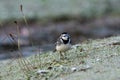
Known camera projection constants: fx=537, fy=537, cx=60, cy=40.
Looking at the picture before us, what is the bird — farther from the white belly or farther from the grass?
the grass

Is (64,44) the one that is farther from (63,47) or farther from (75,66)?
(75,66)

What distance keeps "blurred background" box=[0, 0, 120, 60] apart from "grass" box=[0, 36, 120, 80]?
8.23m

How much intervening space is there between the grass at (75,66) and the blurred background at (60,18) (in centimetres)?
823

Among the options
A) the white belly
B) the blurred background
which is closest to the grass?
the white belly

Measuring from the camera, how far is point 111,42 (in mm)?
10141

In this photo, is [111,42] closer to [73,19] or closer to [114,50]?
[114,50]

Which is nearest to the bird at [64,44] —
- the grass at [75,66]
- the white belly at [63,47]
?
the white belly at [63,47]

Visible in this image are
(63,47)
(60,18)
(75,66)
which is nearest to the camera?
(75,66)

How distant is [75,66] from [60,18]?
12.3 meters

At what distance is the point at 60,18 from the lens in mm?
20625

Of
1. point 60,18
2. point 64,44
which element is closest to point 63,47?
point 64,44

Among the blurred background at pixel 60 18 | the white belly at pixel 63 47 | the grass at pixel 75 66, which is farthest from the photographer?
the blurred background at pixel 60 18

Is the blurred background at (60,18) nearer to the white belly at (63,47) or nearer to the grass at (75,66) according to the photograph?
the grass at (75,66)

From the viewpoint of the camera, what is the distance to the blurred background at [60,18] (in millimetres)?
19203
